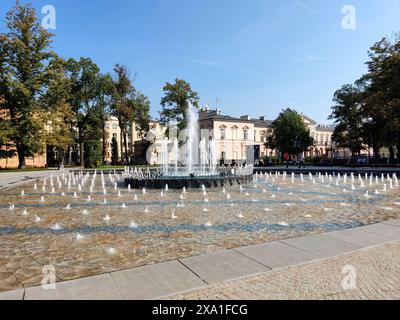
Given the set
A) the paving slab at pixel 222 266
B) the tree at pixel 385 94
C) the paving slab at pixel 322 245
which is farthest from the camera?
the tree at pixel 385 94

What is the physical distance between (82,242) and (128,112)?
1953 inches

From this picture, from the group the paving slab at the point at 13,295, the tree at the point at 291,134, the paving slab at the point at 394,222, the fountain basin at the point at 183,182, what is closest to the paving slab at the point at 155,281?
the paving slab at the point at 13,295

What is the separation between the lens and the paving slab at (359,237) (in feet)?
22.4

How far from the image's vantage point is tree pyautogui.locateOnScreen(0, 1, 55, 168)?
39.4 meters

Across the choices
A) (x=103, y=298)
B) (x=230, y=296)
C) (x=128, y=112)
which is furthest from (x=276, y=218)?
(x=128, y=112)

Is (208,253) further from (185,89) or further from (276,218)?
(185,89)

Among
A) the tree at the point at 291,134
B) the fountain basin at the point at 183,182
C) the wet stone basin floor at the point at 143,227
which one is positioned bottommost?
the wet stone basin floor at the point at 143,227

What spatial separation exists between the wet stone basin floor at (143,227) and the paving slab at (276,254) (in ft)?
1.82

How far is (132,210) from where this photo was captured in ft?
38.0

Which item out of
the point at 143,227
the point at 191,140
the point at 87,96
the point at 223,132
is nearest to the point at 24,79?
the point at 87,96

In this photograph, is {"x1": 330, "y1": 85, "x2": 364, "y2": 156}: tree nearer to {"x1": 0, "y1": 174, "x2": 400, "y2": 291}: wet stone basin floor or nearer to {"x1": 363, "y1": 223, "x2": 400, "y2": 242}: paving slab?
{"x1": 0, "y1": 174, "x2": 400, "y2": 291}: wet stone basin floor

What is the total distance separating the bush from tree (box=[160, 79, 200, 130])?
584 inches

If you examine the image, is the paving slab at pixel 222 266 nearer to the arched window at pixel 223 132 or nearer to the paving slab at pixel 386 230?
the paving slab at pixel 386 230

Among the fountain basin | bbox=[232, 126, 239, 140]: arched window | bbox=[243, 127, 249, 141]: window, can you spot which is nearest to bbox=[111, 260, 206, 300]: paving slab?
the fountain basin
